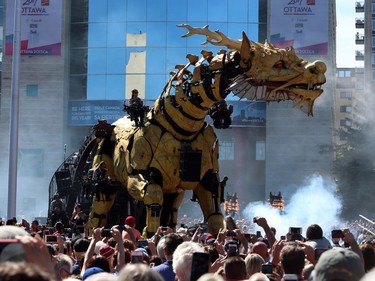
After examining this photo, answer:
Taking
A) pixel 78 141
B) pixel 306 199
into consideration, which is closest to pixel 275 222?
pixel 306 199

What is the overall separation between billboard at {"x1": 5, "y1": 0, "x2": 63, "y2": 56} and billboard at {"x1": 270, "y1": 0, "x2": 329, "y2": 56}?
13038 millimetres

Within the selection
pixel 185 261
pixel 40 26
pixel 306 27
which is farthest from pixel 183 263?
pixel 40 26

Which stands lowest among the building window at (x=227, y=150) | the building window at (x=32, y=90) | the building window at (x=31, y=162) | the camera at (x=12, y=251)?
the camera at (x=12, y=251)

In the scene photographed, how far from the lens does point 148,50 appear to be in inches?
2562

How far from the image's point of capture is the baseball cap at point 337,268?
4.99 m

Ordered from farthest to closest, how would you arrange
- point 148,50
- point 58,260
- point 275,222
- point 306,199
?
point 148,50
point 306,199
point 275,222
point 58,260

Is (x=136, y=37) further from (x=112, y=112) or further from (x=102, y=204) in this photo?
(x=102, y=204)

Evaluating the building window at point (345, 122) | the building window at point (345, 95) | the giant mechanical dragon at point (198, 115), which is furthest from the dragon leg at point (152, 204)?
the building window at point (345, 95)

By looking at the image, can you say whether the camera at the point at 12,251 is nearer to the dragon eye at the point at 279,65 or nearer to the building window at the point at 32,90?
the dragon eye at the point at 279,65

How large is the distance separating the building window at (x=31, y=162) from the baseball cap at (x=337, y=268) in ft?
181

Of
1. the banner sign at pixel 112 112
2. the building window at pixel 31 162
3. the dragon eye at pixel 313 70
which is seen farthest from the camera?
the banner sign at pixel 112 112

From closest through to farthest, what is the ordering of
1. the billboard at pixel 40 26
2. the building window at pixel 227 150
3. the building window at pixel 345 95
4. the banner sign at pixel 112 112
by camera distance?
the billboard at pixel 40 26
the banner sign at pixel 112 112
the building window at pixel 227 150
the building window at pixel 345 95

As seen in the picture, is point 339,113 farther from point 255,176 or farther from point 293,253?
point 293,253

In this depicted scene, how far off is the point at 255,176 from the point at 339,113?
41908 millimetres
